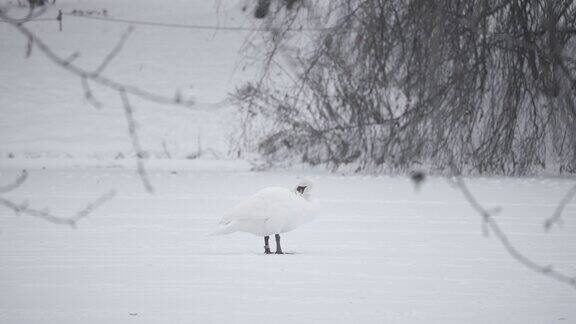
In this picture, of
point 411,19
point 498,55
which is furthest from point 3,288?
point 498,55

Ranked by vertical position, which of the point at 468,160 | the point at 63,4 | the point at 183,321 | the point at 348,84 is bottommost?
the point at 183,321

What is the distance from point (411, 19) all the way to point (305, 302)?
5627mm

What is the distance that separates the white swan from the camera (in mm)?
5152

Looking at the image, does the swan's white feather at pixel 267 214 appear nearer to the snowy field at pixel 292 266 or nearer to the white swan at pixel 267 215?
the white swan at pixel 267 215

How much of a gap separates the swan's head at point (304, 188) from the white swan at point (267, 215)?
0.21m

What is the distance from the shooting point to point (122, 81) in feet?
73.7

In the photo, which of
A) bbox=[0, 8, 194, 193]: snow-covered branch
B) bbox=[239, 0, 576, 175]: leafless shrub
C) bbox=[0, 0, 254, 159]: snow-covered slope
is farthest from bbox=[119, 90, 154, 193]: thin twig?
bbox=[0, 0, 254, 159]: snow-covered slope

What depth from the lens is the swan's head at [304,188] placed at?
5527mm

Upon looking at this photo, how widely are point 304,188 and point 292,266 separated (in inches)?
30.3

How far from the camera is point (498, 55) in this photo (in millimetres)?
9914

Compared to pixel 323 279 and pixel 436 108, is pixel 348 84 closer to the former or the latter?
pixel 436 108

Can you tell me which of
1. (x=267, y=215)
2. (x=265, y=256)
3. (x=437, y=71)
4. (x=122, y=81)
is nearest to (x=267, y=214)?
(x=267, y=215)

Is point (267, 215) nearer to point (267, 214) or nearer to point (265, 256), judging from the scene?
point (267, 214)

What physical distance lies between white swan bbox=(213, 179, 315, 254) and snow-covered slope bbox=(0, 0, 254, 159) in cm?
983
